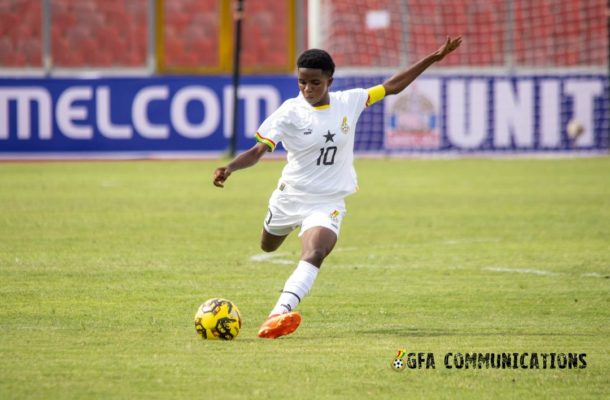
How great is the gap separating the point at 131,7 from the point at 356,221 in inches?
690

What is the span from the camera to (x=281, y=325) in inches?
312

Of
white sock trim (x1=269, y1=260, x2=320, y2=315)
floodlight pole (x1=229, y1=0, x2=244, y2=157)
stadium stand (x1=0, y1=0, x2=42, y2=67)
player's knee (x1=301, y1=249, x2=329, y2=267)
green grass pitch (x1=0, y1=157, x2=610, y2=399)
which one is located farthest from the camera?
stadium stand (x1=0, y1=0, x2=42, y2=67)

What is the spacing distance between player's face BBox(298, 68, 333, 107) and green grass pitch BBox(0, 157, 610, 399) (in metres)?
1.52

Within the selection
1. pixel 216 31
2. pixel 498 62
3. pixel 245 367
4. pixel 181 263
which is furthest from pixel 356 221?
pixel 216 31

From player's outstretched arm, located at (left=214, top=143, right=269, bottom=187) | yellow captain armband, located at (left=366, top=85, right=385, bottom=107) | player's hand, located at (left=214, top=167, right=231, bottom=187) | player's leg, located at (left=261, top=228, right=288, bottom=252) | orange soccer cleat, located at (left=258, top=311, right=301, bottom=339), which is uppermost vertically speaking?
yellow captain armband, located at (left=366, top=85, right=385, bottom=107)

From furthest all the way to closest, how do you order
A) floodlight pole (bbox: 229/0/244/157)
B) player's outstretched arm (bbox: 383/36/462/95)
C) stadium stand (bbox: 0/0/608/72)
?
stadium stand (bbox: 0/0/608/72) → floodlight pole (bbox: 229/0/244/157) → player's outstretched arm (bbox: 383/36/462/95)

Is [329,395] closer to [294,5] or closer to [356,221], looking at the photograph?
[356,221]

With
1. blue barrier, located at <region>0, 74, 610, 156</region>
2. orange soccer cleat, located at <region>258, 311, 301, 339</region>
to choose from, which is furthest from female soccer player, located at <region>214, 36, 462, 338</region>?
blue barrier, located at <region>0, 74, 610, 156</region>

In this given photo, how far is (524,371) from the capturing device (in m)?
7.07

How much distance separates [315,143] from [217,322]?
5.16ft

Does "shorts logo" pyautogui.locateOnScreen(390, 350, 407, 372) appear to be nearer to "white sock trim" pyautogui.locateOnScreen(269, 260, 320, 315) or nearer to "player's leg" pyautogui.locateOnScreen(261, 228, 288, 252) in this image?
"white sock trim" pyautogui.locateOnScreen(269, 260, 320, 315)

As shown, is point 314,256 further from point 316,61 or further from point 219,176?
point 316,61

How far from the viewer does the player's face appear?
28.4ft

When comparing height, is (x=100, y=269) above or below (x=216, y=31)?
below
